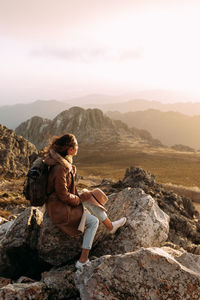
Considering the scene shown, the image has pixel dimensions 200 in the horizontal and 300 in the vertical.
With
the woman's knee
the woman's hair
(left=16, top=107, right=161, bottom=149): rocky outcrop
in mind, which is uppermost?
the woman's hair

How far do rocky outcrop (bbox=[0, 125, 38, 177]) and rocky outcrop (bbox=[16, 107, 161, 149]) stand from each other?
100085 mm

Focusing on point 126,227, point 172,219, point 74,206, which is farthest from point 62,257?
point 172,219

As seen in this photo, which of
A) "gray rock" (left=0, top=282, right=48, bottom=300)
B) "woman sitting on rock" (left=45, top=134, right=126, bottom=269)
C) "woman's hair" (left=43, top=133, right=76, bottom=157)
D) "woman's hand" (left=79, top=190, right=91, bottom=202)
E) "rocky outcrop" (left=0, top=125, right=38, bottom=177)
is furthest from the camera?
"rocky outcrop" (left=0, top=125, right=38, bottom=177)

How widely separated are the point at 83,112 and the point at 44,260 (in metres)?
192

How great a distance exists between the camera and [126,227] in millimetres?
7363

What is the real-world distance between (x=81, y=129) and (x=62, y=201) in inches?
7090

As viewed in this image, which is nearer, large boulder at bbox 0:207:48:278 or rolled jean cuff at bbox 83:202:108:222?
rolled jean cuff at bbox 83:202:108:222

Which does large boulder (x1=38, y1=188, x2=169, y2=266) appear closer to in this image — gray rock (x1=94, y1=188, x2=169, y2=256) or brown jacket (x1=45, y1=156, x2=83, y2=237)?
gray rock (x1=94, y1=188, x2=169, y2=256)

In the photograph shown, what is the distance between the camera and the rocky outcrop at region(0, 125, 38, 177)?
51.2m

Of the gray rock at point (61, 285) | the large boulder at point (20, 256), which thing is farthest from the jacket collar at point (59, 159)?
the large boulder at point (20, 256)

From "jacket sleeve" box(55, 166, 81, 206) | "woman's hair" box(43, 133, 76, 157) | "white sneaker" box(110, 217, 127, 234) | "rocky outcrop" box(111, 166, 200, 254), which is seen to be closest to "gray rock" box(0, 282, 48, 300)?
"jacket sleeve" box(55, 166, 81, 206)

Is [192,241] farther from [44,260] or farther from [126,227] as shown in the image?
[44,260]

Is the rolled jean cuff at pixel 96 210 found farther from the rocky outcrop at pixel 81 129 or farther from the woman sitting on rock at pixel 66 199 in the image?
the rocky outcrop at pixel 81 129

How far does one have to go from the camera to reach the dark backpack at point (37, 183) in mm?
5727
